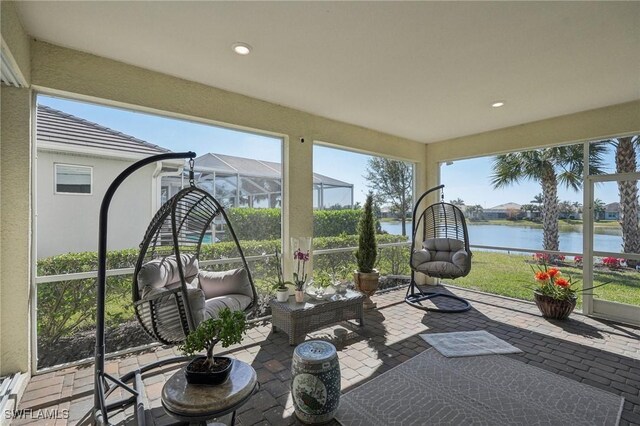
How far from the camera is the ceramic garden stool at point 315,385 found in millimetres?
2051

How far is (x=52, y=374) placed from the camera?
2.74m

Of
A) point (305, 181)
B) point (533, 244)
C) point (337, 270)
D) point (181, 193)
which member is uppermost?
point (305, 181)

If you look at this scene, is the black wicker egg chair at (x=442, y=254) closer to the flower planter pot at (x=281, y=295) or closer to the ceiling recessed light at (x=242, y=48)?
the flower planter pot at (x=281, y=295)

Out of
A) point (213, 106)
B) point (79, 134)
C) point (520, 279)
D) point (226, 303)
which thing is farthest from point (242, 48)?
point (520, 279)

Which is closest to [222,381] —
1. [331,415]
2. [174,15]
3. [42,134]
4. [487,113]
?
[331,415]

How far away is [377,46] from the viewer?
8.73ft

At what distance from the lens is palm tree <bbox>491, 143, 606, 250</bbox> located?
15.2 feet

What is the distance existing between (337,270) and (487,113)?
3.29 m

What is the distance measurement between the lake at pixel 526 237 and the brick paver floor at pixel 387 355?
3.42ft

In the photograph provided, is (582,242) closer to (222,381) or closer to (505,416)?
(505,416)

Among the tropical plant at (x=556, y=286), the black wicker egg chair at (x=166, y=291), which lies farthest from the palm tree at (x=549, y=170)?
the black wicker egg chair at (x=166, y=291)

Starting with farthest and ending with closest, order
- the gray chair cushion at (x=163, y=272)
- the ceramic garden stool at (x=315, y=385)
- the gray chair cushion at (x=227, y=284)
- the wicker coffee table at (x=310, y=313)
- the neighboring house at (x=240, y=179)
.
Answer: the neighboring house at (x=240, y=179)
the wicker coffee table at (x=310, y=313)
the gray chair cushion at (x=227, y=284)
the gray chair cushion at (x=163, y=272)
the ceramic garden stool at (x=315, y=385)

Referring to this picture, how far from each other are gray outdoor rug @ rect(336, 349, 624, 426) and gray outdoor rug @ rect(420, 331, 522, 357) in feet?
0.83

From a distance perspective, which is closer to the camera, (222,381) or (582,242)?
(222,381)
